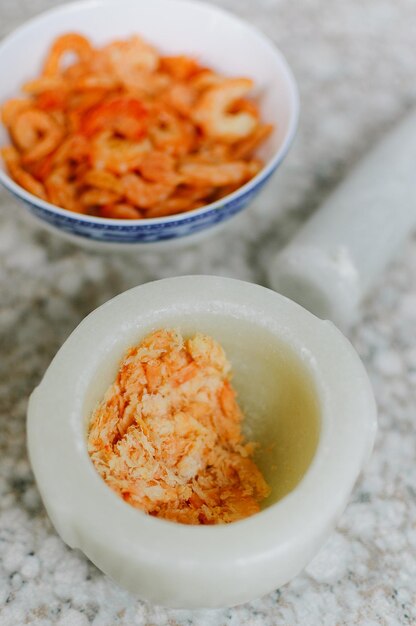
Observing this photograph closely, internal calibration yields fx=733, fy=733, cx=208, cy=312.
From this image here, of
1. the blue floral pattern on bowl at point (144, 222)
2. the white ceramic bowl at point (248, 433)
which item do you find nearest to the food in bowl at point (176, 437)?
the white ceramic bowl at point (248, 433)

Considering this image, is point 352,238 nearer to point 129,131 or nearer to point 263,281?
point 263,281

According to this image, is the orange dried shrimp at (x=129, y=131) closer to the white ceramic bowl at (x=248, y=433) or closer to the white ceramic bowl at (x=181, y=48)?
the white ceramic bowl at (x=181, y=48)

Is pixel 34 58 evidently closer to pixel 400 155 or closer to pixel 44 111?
pixel 44 111

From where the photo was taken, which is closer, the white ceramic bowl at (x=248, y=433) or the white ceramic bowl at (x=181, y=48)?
the white ceramic bowl at (x=248, y=433)

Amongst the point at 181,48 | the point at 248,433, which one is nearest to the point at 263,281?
the point at 248,433

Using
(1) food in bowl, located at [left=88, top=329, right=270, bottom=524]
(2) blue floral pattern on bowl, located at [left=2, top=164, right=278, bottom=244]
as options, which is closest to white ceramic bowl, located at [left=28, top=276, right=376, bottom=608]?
(1) food in bowl, located at [left=88, top=329, right=270, bottom=524]

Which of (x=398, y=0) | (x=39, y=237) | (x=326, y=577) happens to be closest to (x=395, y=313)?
(x=326, y=577)
